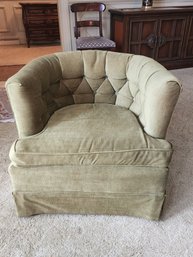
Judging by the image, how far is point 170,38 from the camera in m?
3.27

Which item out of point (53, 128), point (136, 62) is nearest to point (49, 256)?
point (53, 128)

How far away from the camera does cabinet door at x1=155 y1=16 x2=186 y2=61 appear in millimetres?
3158

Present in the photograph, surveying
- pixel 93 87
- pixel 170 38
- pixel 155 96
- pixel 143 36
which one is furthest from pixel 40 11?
pixel 155 96

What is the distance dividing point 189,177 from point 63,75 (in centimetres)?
104

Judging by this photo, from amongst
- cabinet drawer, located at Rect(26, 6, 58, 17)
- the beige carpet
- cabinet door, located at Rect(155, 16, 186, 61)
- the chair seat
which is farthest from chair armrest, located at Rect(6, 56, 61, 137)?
cabinet drawer, located at Rect(26, 6, 58, 17)

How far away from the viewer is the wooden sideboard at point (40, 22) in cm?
456

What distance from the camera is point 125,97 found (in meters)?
1.43

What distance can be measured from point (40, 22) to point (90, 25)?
85.2 inches

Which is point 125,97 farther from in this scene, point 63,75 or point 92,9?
point 92,9

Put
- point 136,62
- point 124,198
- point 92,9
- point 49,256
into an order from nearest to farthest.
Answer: point 49,256, point 124,198, point 136,62, point 92,9

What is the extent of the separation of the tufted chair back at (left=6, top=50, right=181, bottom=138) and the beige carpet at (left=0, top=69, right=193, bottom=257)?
0.47m

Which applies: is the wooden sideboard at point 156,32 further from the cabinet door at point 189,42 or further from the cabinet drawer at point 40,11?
the cabinet drawer at point 40,11

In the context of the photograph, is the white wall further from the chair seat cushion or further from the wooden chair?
the chair seat cushion

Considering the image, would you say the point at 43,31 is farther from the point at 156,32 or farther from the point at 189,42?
the point at 189,42
